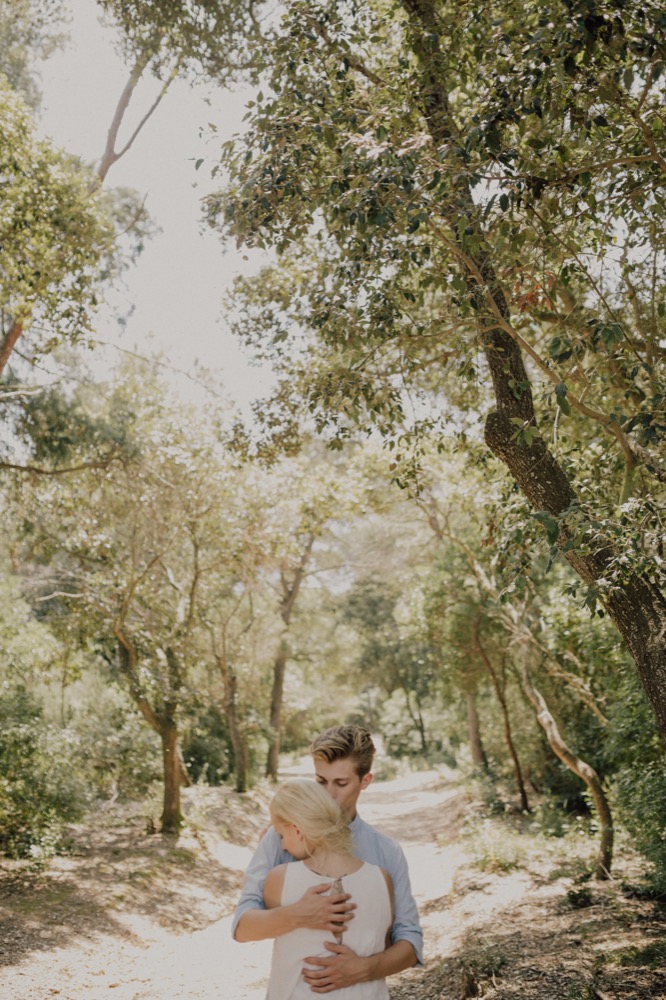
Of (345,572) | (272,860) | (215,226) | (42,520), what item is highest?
(345,572)

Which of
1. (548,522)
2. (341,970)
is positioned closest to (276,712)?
(548,522)

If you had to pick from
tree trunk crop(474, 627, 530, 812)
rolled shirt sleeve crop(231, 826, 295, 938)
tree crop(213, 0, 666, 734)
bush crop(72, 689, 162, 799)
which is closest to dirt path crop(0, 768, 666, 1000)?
bush crop(72, 689, 162, 799)

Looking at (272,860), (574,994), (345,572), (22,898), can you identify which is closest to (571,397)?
(272,860)

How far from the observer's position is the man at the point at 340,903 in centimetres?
258

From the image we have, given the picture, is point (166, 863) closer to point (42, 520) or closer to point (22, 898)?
point (22, 898)

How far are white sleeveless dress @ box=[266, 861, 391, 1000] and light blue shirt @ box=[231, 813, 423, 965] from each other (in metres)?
0.13

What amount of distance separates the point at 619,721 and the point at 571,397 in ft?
16.6

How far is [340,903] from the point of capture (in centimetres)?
261

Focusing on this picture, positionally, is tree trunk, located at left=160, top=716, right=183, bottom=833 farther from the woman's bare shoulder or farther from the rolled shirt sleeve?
the woman's bare shoulder

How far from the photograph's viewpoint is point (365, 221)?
15.0 ft

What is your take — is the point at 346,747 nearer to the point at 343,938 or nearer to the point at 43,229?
the point at 343,938

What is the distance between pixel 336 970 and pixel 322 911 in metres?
0.20

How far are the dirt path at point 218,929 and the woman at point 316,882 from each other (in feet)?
11.7

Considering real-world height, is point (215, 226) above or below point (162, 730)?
above
